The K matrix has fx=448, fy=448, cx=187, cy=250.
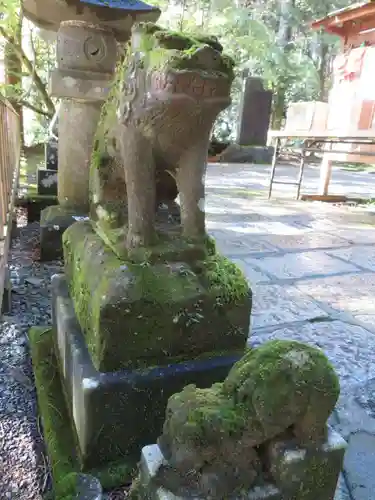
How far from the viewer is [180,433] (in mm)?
1014

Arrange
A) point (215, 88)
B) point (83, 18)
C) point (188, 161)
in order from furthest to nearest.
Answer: point (83, 18) < point (188, 161) < point (215, 88)

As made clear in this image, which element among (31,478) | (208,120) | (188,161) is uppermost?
(208,120)

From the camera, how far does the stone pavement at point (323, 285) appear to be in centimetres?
170

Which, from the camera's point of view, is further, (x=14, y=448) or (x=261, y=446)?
(x=14, y=448)

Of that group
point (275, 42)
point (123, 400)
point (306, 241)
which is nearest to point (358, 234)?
point (306, 241)

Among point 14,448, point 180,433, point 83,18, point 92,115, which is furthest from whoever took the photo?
point 92,115

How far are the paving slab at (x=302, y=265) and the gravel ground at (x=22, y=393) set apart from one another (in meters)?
1.56

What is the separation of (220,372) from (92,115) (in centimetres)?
217

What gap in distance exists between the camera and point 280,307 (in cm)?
270

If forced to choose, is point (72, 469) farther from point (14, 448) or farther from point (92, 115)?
point (92, 115)

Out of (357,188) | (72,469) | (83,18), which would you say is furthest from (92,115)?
(357,188)

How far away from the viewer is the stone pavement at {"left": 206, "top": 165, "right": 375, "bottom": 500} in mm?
1702

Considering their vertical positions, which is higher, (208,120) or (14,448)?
(208,120)

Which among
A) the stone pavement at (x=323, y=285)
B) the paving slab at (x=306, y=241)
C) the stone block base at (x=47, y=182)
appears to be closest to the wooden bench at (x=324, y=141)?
the stone pavement at (x=323, y=285)
